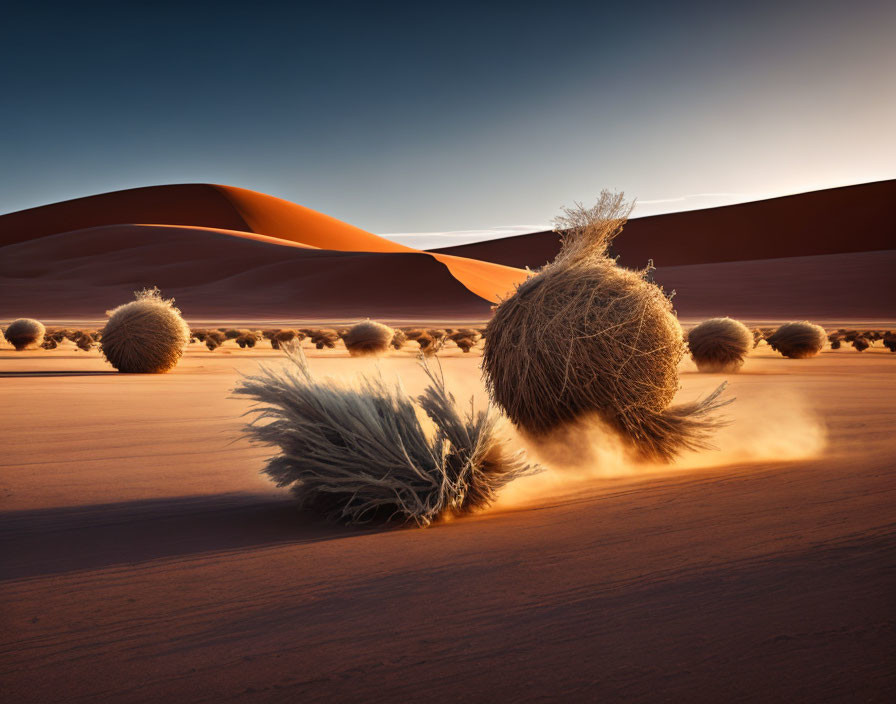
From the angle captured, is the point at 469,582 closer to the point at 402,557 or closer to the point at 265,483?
the point at 402,557

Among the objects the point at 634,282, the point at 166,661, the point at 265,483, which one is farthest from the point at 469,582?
the point at 634,282

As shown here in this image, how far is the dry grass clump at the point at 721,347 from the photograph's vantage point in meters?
16.8

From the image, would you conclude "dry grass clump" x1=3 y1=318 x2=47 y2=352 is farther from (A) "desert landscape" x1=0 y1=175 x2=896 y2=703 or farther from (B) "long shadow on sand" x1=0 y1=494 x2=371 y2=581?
(B) "long shadow on sand" x1=0 y1=494 x2=371 y2=581

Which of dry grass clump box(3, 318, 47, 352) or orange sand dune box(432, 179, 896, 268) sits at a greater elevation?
orange sand dune box(432, 179, 896, 268)

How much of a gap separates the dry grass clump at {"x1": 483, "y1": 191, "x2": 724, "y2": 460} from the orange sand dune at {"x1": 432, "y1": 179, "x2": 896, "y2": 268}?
102354 millimetres

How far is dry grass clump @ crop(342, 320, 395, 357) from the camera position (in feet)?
78.1

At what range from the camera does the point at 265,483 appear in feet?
19.5

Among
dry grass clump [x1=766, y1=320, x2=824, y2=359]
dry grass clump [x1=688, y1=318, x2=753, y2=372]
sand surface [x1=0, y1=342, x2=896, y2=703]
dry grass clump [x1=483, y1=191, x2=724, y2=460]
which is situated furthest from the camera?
dry grass clump [x1=766, y1=320, x2=824, y2=359]

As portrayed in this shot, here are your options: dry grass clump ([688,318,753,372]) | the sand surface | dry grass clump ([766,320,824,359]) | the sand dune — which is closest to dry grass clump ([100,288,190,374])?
the sand surface

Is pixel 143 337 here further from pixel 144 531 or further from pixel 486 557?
pixel 486 557

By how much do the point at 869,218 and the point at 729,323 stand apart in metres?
112

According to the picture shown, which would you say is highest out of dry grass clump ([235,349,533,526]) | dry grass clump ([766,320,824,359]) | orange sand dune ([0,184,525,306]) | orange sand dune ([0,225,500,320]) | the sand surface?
orange sand dune ([0,184,525,306])

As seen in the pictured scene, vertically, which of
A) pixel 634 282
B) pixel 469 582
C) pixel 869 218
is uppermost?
pixel 869 218

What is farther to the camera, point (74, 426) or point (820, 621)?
point (74, 426)
